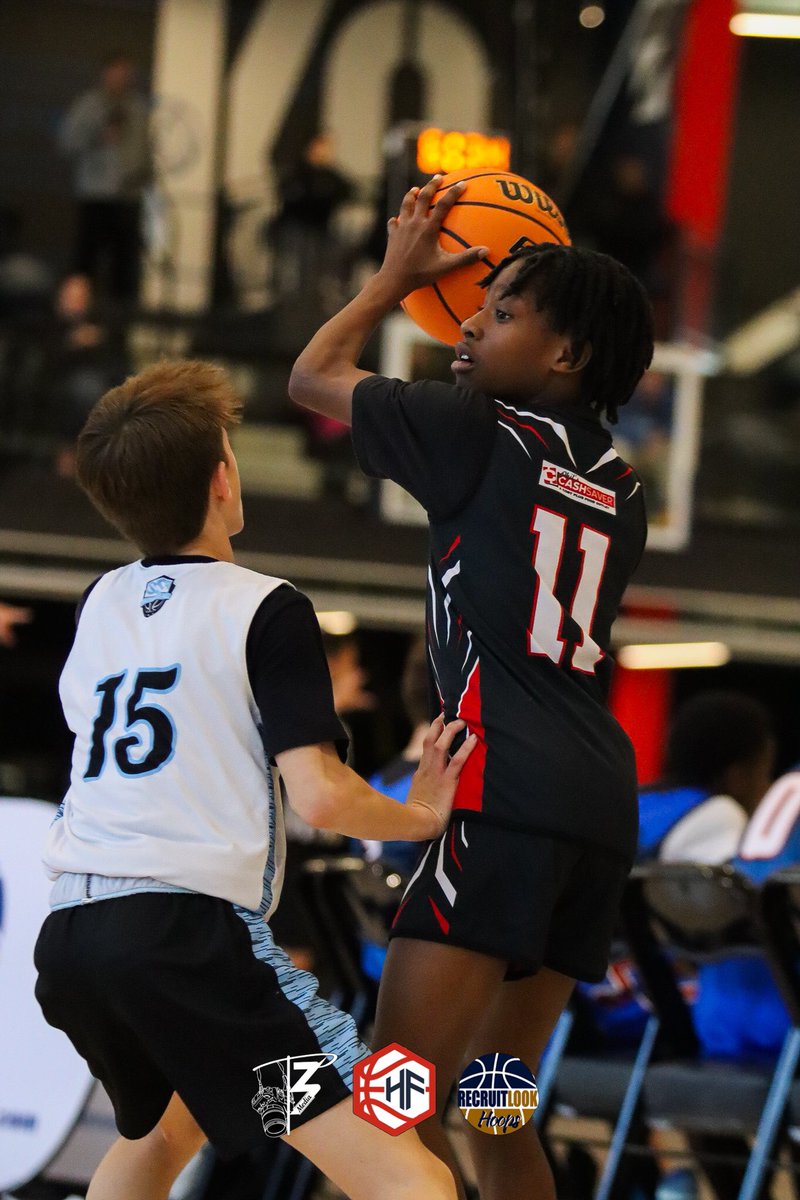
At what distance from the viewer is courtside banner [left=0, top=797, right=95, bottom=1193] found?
148 inches

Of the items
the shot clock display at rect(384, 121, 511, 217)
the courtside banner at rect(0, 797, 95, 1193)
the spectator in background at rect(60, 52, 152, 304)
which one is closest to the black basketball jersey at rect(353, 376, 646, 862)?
the courtside banner at rect(0, 797, 95, 1193)

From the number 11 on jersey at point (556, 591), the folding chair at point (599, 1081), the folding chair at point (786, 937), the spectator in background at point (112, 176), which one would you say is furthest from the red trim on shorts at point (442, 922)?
the spectator in background at point (112, 176)

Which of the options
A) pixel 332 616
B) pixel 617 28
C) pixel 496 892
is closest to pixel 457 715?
pixel 496 892

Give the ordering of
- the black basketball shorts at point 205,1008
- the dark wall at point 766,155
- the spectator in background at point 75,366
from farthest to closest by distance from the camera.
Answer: the dark wall at point 766,155 → the spectator in background at point 75,366 → the black basketball shorts at point 205,1008

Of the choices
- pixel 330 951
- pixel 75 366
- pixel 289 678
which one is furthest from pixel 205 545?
pixel 75 366

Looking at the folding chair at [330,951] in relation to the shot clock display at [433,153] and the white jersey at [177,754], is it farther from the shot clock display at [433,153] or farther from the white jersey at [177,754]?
the shot clock display at [433,153]

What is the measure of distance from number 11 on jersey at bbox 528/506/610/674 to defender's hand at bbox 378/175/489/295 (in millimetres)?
438

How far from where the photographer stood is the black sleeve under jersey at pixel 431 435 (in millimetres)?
2445

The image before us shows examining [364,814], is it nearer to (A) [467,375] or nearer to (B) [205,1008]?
(B) [205,1008]

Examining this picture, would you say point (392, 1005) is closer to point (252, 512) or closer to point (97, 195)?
point (252, 512)

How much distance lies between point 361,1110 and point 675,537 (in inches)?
393

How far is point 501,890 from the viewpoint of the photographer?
236cm

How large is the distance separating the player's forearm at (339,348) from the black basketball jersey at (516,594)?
81 millimetres

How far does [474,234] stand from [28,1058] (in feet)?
7.07
